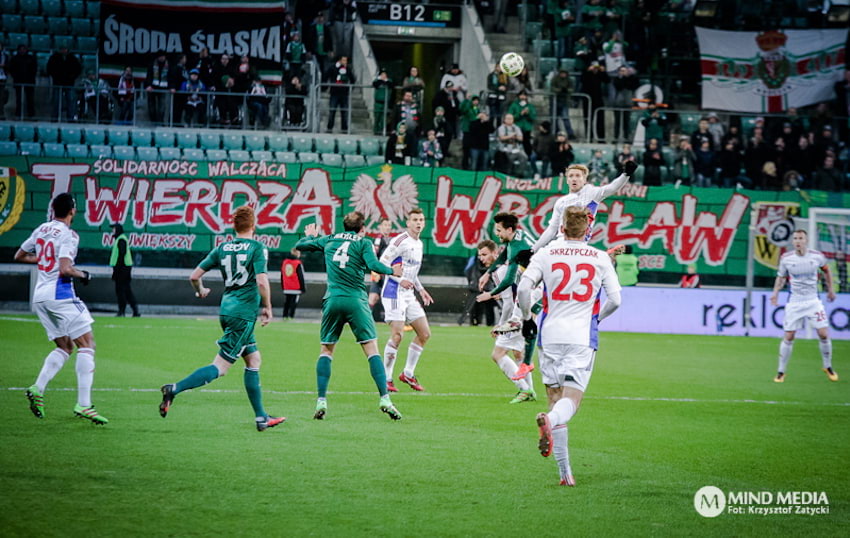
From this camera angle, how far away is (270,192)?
27.4 m

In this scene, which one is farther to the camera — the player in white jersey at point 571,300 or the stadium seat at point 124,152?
the stadium seat at point 124,152

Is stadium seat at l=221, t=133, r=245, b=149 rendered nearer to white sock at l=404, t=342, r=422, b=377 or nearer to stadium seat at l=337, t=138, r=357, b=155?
stadium seat at l=337, t=138, r=357, b=155

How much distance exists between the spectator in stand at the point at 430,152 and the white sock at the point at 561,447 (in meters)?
20.1

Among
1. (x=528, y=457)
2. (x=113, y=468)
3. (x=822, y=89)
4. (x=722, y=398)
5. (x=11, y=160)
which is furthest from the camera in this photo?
(x=822, y=89)

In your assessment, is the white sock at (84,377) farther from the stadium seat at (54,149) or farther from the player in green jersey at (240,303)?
the stadium seat at (54,149)

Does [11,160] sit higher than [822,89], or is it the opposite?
[822,89]

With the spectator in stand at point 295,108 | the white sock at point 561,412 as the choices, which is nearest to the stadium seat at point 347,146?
the spectator in stand at point 295,108

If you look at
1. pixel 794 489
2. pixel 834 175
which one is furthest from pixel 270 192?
pixel 794 489

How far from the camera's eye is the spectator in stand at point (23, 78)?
28422mm

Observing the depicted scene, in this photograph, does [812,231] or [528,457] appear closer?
[528,457]

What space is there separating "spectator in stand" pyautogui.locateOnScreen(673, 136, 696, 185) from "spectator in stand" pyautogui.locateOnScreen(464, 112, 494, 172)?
17.1 feet

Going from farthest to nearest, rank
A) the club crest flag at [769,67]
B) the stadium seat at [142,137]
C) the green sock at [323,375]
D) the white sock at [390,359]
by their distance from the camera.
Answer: the club crest flag at [769,67]
the stadium seat at [142,137]
the white sock at [390,359]
the green sock at [323,375]

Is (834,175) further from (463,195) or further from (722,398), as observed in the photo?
(722,398)

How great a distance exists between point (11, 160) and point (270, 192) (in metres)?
6.22
